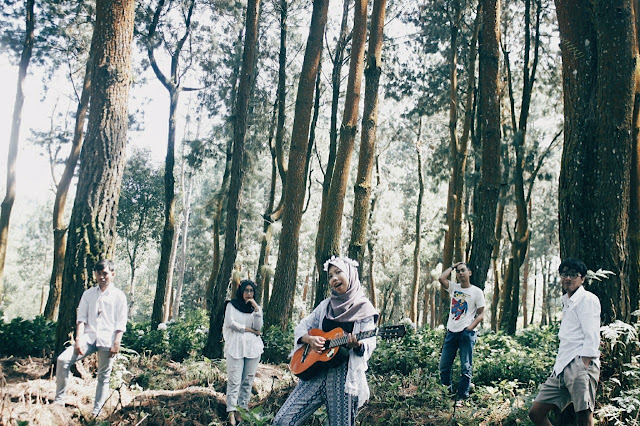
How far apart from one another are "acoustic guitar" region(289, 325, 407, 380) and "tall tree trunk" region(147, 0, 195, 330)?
9769 mm

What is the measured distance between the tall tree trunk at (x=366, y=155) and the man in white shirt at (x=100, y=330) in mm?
4814

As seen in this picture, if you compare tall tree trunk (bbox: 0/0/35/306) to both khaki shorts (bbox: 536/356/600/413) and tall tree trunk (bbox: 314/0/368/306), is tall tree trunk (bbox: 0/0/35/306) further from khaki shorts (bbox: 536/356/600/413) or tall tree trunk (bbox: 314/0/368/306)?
khaki shorts (bbox: 536/356/600/413)

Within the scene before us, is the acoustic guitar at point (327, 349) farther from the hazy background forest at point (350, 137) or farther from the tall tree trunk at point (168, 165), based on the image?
the tall tree trunk at point (168, 165)

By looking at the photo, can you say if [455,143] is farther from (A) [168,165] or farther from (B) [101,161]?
(B) [101,161]

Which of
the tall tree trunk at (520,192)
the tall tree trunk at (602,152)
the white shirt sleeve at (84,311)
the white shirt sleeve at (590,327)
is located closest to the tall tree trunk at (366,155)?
the tall tree trunk at (602,152)

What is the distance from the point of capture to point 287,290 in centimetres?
1280

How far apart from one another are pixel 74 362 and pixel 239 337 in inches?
79.8

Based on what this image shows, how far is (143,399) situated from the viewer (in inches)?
288

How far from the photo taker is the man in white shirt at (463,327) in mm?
7359

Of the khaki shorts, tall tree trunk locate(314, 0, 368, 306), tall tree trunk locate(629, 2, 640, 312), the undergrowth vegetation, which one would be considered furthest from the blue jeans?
tall tree trunk locate(314, 0, 368, 306)

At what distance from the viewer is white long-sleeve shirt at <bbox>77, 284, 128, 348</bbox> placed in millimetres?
6445

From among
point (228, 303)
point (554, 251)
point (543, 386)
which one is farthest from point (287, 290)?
point (554, 251)

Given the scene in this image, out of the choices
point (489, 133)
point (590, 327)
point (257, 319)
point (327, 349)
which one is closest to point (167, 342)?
point (257, 319)

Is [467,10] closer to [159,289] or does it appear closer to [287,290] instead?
[287,290]
